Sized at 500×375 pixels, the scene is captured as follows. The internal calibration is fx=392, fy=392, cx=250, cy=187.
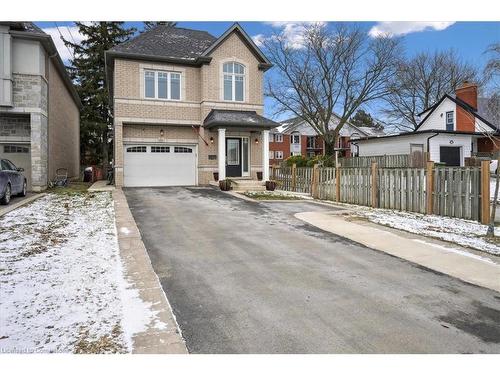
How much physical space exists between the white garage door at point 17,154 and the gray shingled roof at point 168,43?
20.2ft

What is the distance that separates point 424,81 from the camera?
3881cm

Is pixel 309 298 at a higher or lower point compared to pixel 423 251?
lower

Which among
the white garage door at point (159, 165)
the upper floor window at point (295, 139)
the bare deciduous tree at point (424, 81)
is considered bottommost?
the white garage door at point (159, 165)

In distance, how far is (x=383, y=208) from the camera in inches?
523

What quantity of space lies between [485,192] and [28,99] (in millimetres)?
16179

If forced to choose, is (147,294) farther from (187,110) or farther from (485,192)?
(187,110)

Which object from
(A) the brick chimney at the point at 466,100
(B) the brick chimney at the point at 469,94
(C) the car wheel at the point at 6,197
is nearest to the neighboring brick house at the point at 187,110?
(C) the car wheel at the point at 6,197

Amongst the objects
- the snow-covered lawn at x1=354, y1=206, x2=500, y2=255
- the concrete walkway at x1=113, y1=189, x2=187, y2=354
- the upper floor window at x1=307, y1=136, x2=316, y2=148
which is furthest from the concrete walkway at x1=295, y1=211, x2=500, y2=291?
the upper floor window at x1=307, y1=136, x2=316, y2=148

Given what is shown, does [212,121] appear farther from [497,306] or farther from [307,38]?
[307,38]

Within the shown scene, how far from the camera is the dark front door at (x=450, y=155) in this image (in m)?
25.8

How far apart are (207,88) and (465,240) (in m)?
14.8

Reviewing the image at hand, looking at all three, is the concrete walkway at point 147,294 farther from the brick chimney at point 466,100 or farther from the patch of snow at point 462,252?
the brick chimney at point 466,100

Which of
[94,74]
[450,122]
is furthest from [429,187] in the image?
[94,74]

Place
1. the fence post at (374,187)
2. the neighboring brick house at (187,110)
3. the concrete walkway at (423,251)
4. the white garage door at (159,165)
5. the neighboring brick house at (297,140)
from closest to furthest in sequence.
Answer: the concrete walkway at (423,251) < the fence post at (374,187) < the neighboring brick house at (187,110) < the white garage door at (159,165) < the neighboring brick house at (297,140)
